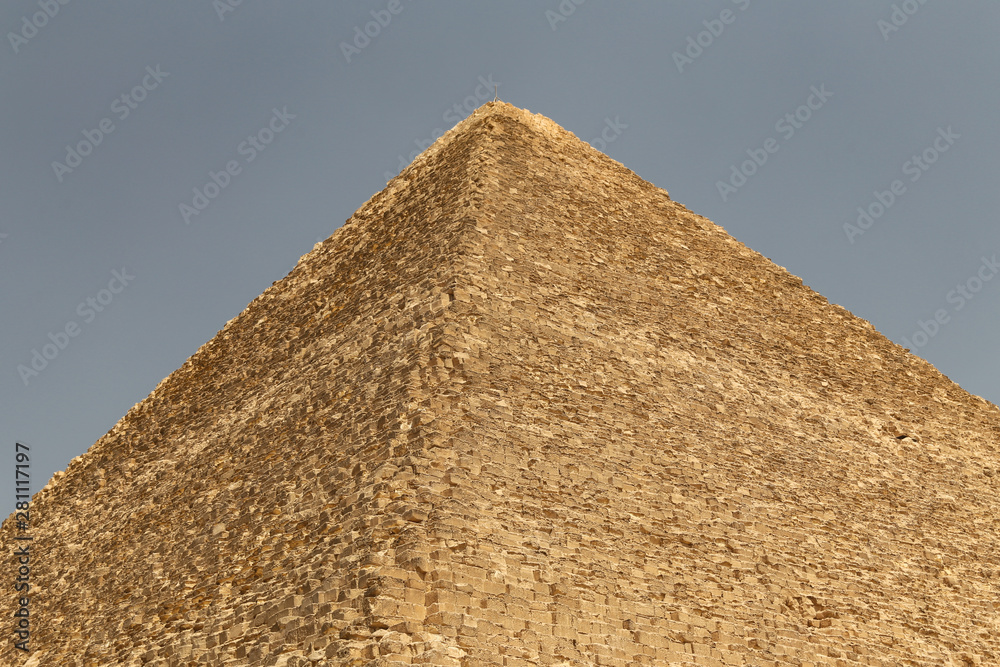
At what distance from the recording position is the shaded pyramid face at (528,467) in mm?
10688

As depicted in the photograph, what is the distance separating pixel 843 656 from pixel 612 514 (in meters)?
4.16

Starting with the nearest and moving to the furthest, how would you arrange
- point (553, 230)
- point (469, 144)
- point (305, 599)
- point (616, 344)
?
1. point (305, 599)
2. point (616, 344)
3. point (553, 230)
4. point (469, 144)

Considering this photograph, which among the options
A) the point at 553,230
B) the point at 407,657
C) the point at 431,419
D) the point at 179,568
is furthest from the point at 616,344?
the point at 179,568

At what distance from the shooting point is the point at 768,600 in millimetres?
12750

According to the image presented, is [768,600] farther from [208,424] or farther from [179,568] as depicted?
A: [208,424]

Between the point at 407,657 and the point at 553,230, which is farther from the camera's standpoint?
the point at 553,230

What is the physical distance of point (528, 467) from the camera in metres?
11.7

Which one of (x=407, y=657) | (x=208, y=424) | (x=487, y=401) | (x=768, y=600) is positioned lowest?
(x=407, y=657)

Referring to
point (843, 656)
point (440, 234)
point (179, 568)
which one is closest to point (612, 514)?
point (843, 656)

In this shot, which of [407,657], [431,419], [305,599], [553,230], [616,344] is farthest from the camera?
[553,230]

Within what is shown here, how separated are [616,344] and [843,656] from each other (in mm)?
5521

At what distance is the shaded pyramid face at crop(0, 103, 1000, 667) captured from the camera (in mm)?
10688

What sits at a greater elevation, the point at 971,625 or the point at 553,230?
the point at 553,230

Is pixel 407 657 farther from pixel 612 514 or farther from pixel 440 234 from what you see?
pixel 440 234
